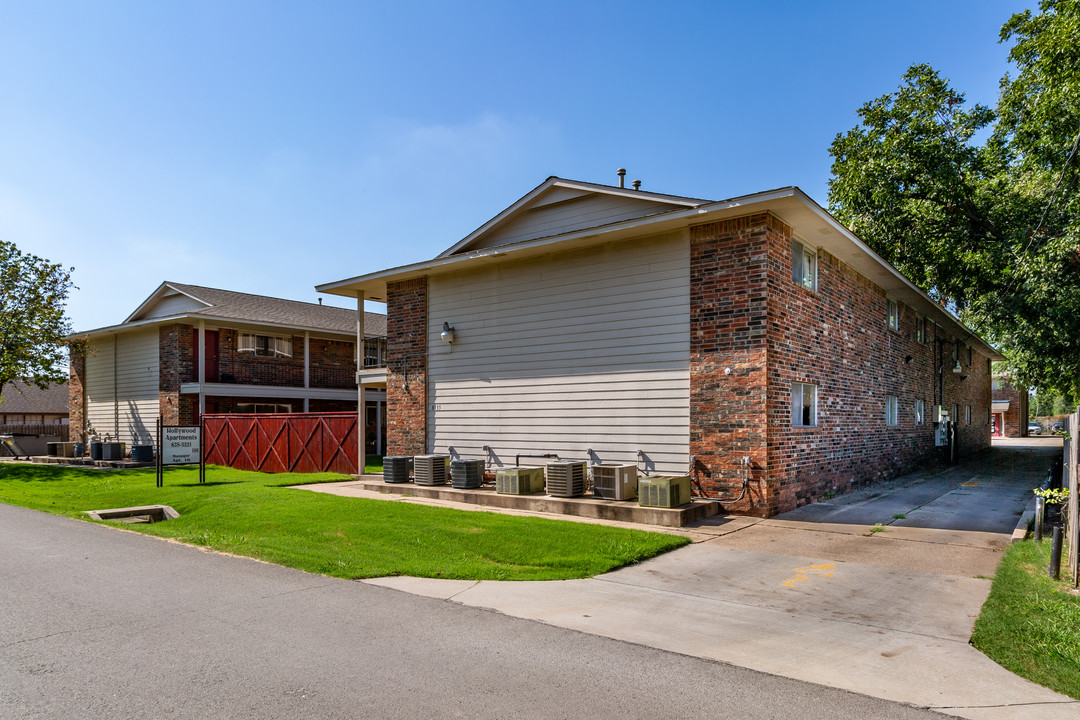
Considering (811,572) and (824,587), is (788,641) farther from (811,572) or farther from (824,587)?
(811,572)

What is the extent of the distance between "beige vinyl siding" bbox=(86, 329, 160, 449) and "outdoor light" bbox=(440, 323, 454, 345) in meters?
15.9

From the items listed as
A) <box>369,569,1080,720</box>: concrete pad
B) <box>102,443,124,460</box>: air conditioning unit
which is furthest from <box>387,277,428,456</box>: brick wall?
<box>102,443,124,460</box>: air conditioning unit

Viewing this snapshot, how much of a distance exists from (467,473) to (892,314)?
12149mm

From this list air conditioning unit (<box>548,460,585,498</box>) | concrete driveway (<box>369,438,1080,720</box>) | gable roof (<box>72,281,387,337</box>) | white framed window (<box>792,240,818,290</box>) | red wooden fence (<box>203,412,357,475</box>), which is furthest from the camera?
gable roof (<box>72,281,387,337</box>)

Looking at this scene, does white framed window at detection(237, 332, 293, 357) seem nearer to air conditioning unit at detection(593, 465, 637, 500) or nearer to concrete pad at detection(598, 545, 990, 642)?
air conditioning unit at detection(593, 465, 637, 500)

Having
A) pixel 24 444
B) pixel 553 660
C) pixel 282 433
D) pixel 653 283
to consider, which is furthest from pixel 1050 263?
pixel 24 444

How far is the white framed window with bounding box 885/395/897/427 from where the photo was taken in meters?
16.8

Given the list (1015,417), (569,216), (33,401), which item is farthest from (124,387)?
(1015,417)

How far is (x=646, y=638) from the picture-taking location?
5.28 metres

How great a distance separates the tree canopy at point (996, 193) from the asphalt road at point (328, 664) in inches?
688

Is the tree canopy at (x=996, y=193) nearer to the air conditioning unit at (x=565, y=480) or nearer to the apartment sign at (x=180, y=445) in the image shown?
the air conditioning unit at (x=565, y=480)

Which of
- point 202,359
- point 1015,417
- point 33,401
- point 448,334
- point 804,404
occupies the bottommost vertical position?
point 1015,417

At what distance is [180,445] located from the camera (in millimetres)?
16438

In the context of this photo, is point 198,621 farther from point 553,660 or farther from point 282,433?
point 282,433
